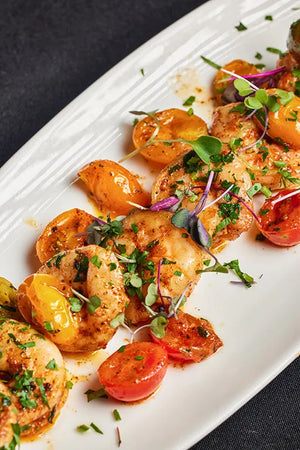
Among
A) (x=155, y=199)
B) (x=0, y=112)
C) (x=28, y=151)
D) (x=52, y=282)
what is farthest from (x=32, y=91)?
(x=52, y=282)

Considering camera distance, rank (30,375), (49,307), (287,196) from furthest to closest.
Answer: (287,196), (49,307), (30,375)

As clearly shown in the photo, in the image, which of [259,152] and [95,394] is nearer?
[95,394]

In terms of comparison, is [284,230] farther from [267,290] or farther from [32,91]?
[32,91]

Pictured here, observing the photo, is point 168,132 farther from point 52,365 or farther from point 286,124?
point 52,365

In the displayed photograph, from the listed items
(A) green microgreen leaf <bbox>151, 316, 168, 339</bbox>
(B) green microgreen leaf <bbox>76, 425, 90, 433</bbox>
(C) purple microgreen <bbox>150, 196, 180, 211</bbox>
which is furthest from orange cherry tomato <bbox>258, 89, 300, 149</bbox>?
(B) green microgreen leaf <bbox>76, 425, 90, 433</bbox>

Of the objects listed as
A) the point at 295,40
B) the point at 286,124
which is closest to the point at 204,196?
the point at 286,124

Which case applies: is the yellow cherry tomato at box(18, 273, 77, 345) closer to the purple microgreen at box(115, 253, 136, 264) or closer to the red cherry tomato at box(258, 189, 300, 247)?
the purple microgreen at box(115, 253, 136, 264)
